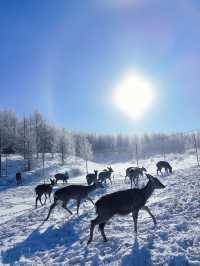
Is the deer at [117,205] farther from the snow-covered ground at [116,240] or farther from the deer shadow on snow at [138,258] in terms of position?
the deer shadow on snow at [138,258]

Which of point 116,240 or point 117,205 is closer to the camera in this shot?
point 116,240

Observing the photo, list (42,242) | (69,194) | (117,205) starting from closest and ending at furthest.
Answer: (117,205)
(42,242)
(69,194)

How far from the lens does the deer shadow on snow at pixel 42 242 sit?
9.94 m

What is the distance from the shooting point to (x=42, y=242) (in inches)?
439

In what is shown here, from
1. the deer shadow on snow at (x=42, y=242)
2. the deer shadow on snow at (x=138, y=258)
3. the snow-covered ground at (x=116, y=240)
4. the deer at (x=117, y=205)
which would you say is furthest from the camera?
the deer at (x=117, y=205)

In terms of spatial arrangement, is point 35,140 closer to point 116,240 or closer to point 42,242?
point 42,242

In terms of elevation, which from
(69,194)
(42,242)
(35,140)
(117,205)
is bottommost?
(42,242)

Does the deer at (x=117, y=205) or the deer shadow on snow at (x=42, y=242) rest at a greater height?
the deer at (x=117, y=205)

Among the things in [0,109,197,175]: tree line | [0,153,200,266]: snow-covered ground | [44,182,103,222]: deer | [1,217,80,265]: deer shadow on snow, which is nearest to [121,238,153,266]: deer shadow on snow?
[0,153,200,266]: snow-covered ground

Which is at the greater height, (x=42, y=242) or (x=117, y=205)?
(x=117, y=205)

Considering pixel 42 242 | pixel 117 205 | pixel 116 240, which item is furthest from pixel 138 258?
pixel 42 242

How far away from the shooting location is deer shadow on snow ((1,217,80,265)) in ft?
32.6

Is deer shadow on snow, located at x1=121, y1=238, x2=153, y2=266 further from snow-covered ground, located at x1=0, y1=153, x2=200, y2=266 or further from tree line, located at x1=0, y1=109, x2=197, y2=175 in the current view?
tree line, located at x1=0, y1=109, x2=197, y2=175

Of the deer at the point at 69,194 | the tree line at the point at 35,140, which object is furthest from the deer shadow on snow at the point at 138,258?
the tree line at the point at 35,140
